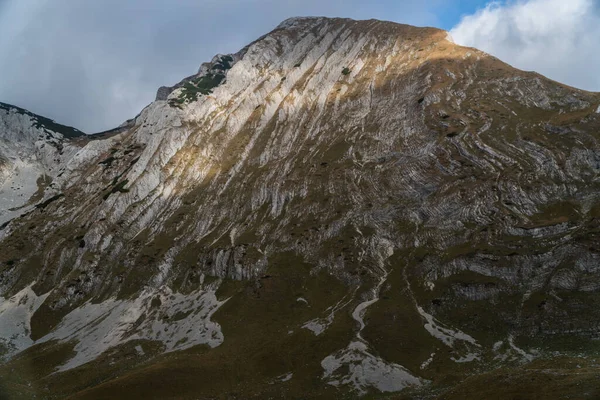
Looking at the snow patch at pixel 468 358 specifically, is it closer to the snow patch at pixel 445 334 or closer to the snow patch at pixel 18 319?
the snow patch at pixel 445 334

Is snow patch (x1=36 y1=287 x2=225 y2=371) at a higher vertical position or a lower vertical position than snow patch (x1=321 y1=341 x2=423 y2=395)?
higher

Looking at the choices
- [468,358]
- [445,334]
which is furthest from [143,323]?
[468,358]

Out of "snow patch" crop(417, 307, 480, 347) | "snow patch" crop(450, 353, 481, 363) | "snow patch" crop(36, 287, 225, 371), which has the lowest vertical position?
"snow patch" crop(450, 353, 481, 363)

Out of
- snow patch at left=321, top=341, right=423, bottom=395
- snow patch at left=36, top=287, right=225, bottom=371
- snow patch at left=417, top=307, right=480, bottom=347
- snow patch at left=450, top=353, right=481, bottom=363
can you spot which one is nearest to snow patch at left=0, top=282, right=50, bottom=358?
snow patch at left=36, top=287, right=225, bottom=371

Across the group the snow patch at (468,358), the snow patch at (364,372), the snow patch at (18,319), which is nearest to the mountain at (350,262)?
the snow patch at (364,372)

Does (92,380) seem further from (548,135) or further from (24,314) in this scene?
(548,135)

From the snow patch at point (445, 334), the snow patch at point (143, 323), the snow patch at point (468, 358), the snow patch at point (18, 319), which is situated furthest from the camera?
the snow patch at point (18, 319)

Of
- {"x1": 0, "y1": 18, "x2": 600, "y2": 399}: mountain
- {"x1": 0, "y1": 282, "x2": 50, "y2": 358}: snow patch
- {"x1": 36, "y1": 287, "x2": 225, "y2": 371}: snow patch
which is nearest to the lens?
{"x1": 0, "y1": 18, "x2": 600, "y2": 399}: mountain

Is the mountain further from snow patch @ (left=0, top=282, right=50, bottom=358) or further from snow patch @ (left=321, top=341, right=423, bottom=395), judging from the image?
snow patch @ (left=0, top=282, right=50, bottom=358)

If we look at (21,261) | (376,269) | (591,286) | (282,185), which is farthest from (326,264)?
(21,261)
